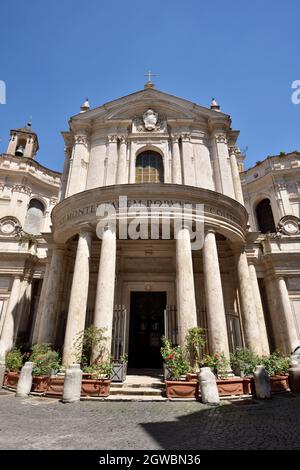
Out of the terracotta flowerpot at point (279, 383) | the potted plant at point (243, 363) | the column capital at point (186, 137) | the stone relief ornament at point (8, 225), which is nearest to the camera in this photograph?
the terracotta flowerpot at point (279, 383)

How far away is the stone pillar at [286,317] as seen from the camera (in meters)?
13.7

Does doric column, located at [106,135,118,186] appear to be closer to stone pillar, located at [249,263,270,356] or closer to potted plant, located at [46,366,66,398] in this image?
stone pillar, located at [249,263,270,356]

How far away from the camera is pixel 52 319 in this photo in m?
11.9

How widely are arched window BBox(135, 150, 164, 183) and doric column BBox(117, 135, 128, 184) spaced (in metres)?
0.84

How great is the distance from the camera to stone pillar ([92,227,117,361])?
9.53 meters

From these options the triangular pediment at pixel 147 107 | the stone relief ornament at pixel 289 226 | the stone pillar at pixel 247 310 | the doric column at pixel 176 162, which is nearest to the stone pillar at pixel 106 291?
the doric column at pixel 176 162

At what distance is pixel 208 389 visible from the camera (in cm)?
741

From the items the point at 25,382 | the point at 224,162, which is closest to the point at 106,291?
the point at 25,382

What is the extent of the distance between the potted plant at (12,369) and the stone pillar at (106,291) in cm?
315

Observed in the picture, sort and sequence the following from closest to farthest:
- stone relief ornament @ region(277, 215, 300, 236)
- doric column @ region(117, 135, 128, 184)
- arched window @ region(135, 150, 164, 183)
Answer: doric column @ region(117, 135, 128, 184)
arched window @ region(135, 150, 164, 183)
stone relief ornament @ region(277, 215, 300, 236)

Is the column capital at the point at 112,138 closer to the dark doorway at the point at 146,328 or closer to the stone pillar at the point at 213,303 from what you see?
the stone pillar at the point at 213,303

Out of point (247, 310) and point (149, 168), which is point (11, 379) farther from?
point (149, 168)
